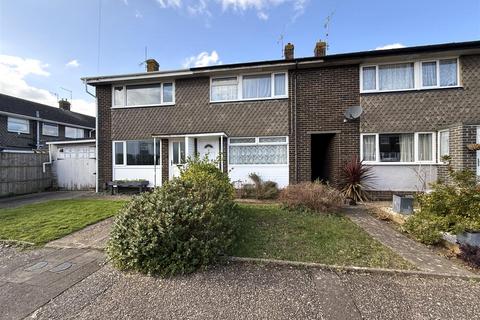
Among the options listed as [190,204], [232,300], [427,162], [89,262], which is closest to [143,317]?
[232,300]

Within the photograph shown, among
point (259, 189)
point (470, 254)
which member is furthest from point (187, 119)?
point (470, 254)

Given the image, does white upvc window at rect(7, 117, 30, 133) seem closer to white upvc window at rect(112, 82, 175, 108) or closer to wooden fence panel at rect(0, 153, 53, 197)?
wooden fence panel at rect(0, 153, 53, 197)

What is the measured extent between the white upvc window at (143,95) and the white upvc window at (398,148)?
338 inches

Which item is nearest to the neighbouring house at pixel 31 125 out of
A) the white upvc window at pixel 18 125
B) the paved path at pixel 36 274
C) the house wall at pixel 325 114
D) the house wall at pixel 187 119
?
the white upvc window at pixel 18 125

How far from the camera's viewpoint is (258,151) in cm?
1034

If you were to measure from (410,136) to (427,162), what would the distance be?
1114mm

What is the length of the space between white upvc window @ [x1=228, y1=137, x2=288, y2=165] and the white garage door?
7846 mm

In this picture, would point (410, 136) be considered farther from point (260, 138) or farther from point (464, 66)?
point (260, 138)

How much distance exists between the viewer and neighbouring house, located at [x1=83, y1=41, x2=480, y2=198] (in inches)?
349

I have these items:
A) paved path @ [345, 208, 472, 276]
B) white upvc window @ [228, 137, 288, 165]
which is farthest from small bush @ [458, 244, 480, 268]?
white upvc window @ [228, 137, 288, 165]

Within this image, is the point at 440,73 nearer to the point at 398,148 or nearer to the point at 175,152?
the point at 398,148

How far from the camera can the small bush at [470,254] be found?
3662mm

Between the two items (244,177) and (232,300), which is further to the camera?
(244,177)

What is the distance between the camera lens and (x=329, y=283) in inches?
131
